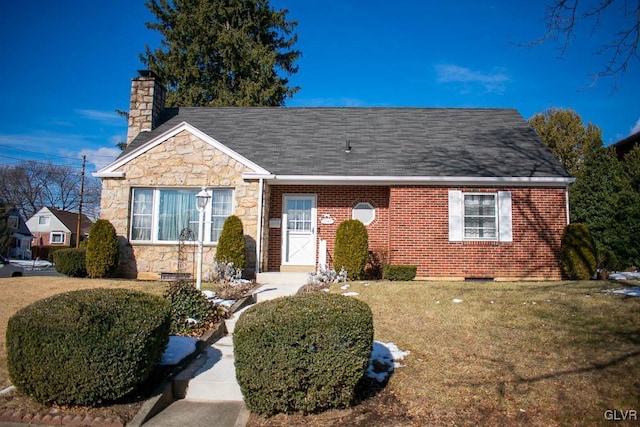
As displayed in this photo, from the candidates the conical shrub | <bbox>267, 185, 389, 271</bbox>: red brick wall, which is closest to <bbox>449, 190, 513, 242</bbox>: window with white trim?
<bbox>267, 185, 389, 271</bbox>: red brick wall

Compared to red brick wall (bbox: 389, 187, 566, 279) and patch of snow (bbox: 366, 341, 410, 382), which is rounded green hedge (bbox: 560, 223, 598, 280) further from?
patch of snow (bbox: 366, 341, 410, 382)

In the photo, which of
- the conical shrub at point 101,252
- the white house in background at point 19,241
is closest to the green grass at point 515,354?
the conical shrub at point 101,252

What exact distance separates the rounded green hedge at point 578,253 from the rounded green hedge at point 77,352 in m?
10.7

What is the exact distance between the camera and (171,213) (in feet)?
41.8

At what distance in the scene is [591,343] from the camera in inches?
228

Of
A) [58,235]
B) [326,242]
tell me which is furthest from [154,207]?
[58,235]

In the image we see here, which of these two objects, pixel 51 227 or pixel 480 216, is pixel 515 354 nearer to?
pixel 480 216

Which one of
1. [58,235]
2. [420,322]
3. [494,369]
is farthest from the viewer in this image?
[58,235]

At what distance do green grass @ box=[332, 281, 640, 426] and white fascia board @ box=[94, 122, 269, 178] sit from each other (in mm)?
5780

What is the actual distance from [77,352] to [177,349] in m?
1.72

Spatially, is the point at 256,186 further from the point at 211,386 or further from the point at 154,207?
the point at 211,386

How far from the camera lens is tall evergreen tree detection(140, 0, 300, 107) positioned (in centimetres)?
2661

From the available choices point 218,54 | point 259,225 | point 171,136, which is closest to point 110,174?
point 171,136

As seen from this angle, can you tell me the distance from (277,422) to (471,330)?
329 centimetres
